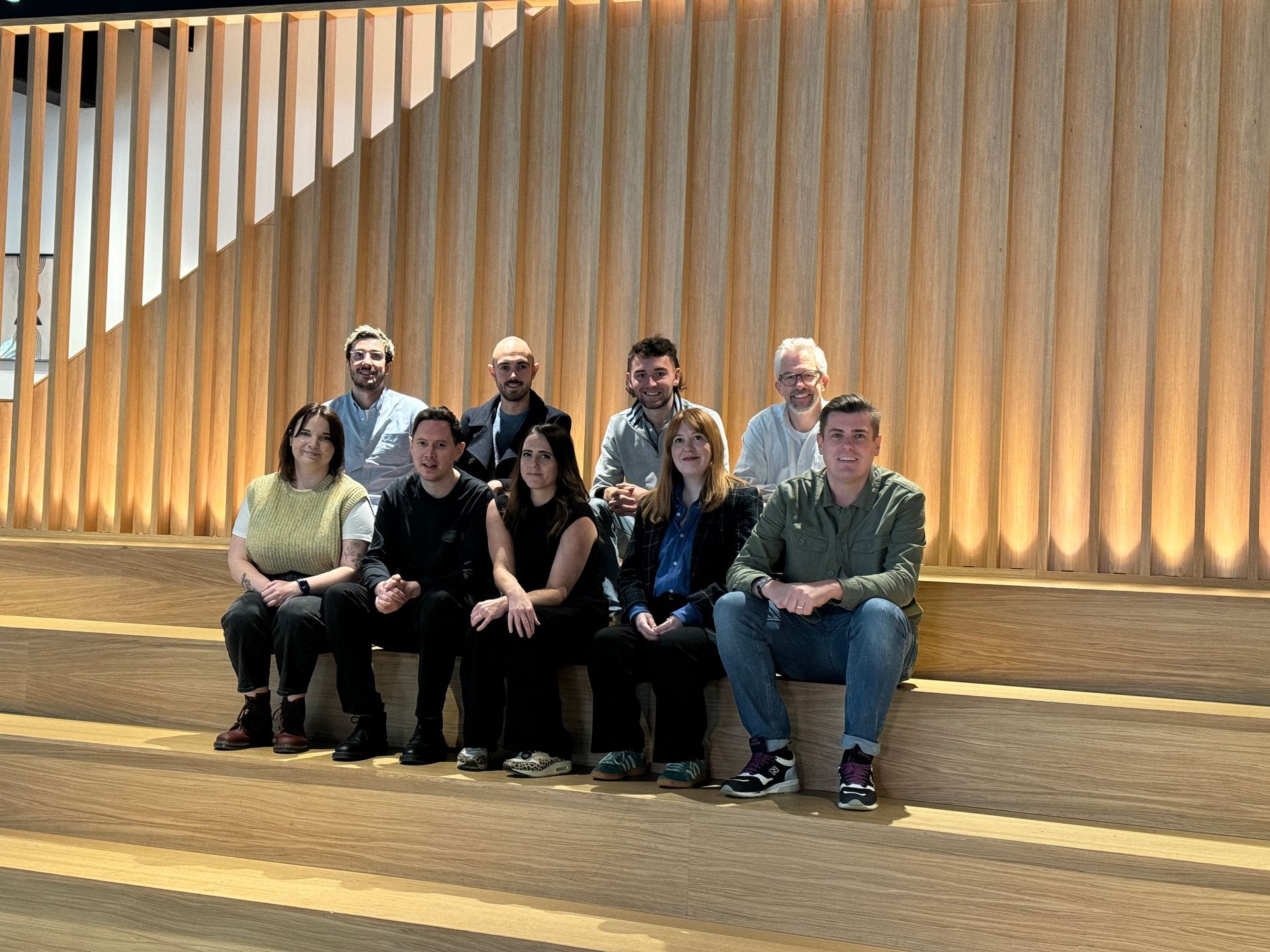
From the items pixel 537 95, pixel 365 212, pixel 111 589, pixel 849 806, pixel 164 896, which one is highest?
pixel 537 95

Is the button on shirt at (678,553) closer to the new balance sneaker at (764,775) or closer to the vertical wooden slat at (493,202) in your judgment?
the new balance sneaker at (764,775)

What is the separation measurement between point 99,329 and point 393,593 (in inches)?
87.6

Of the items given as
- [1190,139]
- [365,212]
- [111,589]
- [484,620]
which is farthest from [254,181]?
[1190,139]

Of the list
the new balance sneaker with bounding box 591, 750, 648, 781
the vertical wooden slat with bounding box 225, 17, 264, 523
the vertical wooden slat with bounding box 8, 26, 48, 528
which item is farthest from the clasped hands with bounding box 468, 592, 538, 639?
the vertical wooden slat with bounding box 8, 26, 48, 528

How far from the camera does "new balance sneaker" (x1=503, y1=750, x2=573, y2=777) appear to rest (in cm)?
294

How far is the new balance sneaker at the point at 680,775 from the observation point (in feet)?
9.44

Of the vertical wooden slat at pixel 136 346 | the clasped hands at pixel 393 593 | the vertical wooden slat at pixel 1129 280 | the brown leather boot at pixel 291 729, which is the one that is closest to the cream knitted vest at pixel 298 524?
the clasped hands at pixel 393 593

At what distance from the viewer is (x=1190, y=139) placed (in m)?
3.71

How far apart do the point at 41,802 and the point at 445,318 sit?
2071 millimetres

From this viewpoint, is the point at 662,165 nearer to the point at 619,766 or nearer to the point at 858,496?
the point at 858,496

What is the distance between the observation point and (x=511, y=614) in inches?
120

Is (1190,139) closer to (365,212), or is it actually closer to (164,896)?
(365,212)

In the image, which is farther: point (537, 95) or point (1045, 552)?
point (537, 95)

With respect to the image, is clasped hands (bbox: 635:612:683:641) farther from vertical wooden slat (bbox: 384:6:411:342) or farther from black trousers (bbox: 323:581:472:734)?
vertical wooden slat (bbox: 384:6:411:342)
